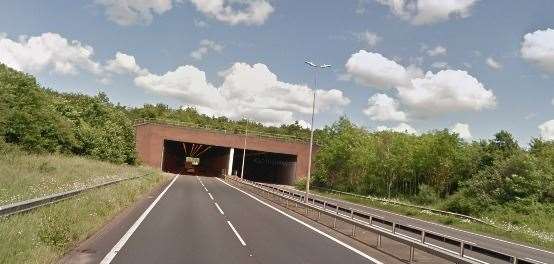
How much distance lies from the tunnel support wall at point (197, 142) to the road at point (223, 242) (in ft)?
193

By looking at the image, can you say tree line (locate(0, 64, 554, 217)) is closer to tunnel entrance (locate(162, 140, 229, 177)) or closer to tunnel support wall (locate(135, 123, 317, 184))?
tunnel support wall (locate(135, 123, 317, 184))

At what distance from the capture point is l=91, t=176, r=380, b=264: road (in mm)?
12417

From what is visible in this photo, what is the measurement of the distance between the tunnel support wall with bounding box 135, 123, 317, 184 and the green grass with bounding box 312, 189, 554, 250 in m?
39.2

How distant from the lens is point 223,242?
50.0 feet

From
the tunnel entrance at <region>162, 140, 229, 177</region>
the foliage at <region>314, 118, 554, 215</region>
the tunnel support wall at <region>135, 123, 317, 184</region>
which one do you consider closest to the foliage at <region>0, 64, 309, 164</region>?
the tunnel support wall at <region>135, 123, 317, 184</region>

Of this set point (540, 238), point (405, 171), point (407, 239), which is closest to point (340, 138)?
point (405, 171)

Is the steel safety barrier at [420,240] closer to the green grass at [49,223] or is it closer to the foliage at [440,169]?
the green grass at [49,223]

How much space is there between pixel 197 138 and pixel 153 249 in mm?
70299

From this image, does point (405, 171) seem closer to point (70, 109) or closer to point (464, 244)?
point (70, 109)

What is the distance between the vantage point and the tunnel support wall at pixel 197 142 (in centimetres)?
8119

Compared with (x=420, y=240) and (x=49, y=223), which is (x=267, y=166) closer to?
(x=420, y=240)

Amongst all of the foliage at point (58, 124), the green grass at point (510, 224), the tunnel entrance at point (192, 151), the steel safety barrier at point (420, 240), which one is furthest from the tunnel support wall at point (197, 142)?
the steel safety barrier at point (420, 240)

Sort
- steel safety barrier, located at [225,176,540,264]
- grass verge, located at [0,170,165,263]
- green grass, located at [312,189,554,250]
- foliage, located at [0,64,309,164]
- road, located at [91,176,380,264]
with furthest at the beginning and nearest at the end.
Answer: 1. foliage, located at [0,64,309,164]
2. green grass, located at [312,189,554,250]
3. road, located at [91,176,380,264]
4. steel safety barrier, located at [225,176,540,264]
5. grass verge, located at [0,170,165,263]

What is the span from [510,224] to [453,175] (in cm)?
2375
